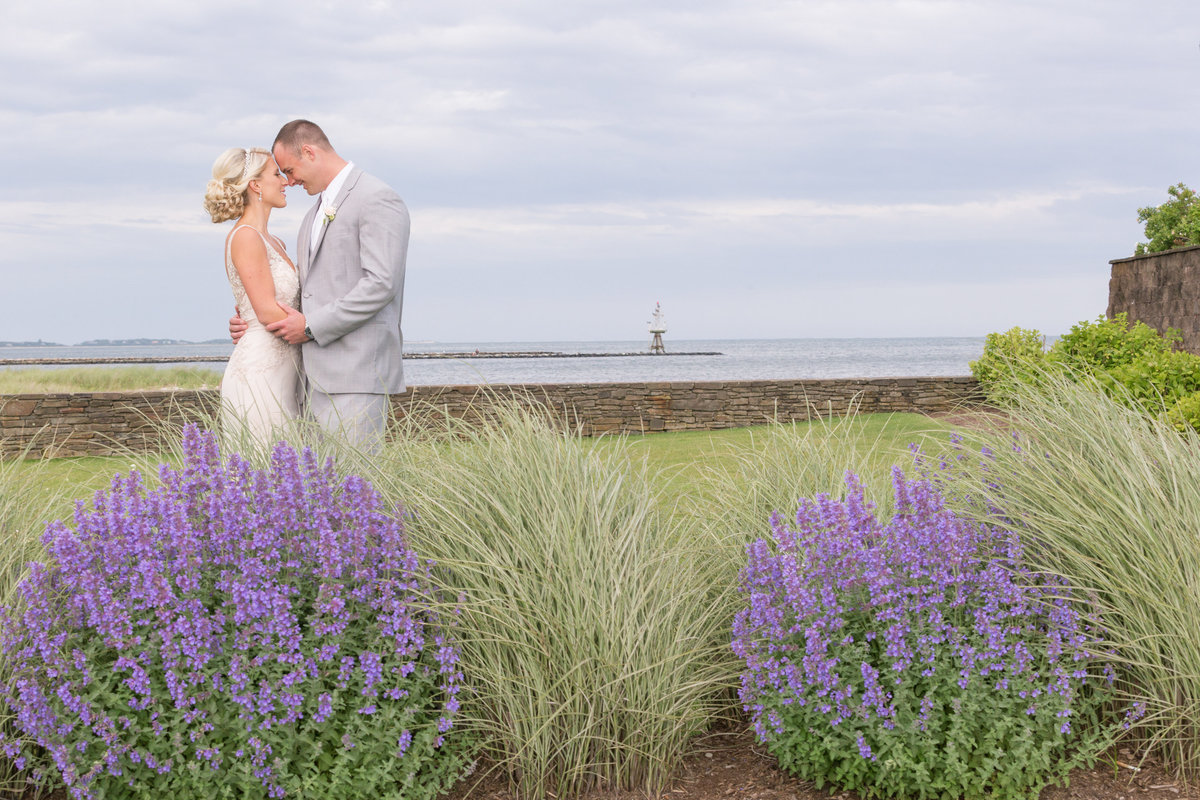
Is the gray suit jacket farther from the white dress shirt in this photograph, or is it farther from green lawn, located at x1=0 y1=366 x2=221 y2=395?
green lawn, located at x1=0 y1=366 x2=221 y2=395

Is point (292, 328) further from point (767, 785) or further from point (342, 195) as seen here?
point (767, 785)

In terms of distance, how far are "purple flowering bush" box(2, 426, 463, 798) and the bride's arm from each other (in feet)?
4.71

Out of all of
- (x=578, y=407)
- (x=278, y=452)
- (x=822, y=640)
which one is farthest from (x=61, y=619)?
(x=578, y=407)

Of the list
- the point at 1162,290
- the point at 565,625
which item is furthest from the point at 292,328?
the point at 1162,290

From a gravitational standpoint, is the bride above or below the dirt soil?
above

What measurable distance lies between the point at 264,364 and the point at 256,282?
351 millimetres

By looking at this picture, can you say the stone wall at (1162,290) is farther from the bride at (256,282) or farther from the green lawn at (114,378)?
the green lawn at (114,378)

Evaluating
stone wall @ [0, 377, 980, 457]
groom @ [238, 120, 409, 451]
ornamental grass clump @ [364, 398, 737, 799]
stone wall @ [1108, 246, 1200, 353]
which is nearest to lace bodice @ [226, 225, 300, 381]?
groom @ [238, 120, 409, 451]

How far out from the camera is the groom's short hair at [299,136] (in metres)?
3.82

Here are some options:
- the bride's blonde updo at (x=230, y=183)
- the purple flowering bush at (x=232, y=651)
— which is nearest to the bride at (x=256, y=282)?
the bride's blonde updo at (x=230, y=183)

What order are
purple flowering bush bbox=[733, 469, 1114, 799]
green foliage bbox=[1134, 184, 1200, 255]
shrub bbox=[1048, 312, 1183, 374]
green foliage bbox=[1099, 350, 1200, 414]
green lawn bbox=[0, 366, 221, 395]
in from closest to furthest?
purple flowering bush bbox=[733, 469, 1114, 799] < green foliage bbox=[1099, 350, 1200, 414] < shrub bbox=[1048, 312, 1183, 374] < green lawn bbox=[0, 366, 221, 395] < green foliage bbox=[1134, 184, 1200, 255]

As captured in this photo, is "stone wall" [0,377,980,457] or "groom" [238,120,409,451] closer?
"groom" [238,120,409,451]

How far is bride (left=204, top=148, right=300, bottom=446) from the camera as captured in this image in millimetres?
3773

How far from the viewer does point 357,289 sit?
3600mm
